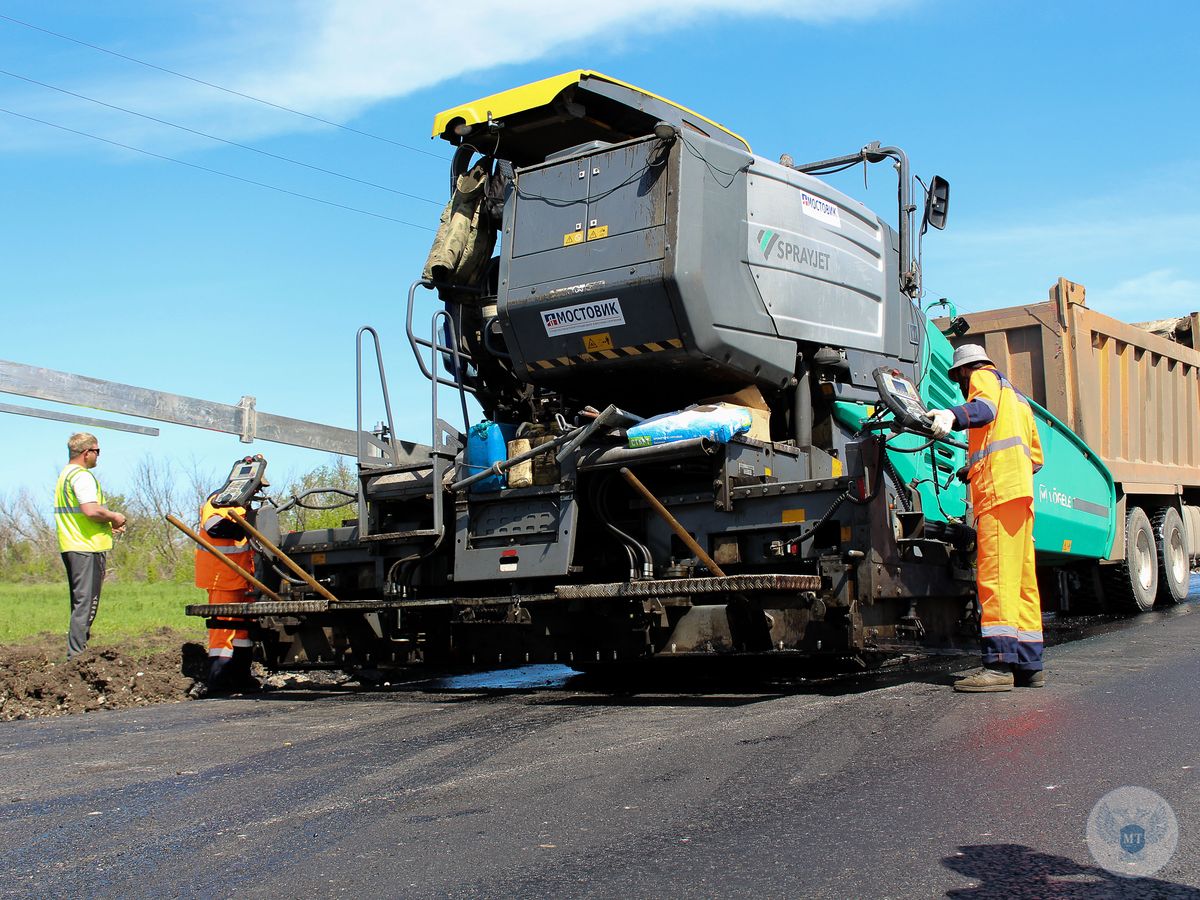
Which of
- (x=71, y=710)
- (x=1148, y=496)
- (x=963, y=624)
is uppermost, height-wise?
(x=1148, y=496)

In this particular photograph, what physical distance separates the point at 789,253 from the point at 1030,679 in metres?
2.50

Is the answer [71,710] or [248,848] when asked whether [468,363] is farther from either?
[248,848]

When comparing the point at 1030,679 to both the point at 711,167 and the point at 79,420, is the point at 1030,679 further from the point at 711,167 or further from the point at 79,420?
the point at 79,420

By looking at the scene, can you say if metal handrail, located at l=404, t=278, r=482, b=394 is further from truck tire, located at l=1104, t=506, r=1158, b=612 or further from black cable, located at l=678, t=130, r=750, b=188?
truck tire, located at l=1104, t=506, r=1158, b=612

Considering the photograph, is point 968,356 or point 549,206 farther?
point 549,206

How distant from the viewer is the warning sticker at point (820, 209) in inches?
262

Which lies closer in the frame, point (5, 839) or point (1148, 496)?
point (5, 839)

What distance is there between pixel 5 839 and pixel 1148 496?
10.5 m

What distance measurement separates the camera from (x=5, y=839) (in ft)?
12.1

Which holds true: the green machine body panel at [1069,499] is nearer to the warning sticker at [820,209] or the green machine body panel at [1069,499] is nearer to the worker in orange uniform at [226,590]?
the warning sticker at [820,209]

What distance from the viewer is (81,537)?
8.12 meters

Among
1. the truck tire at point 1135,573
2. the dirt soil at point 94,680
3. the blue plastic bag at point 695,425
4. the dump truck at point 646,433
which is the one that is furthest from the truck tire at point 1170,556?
the dirt soil at point 94,680

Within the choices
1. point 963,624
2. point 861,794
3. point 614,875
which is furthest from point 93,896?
point 963,624

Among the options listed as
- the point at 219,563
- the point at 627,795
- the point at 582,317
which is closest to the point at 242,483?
the point at 219,563
